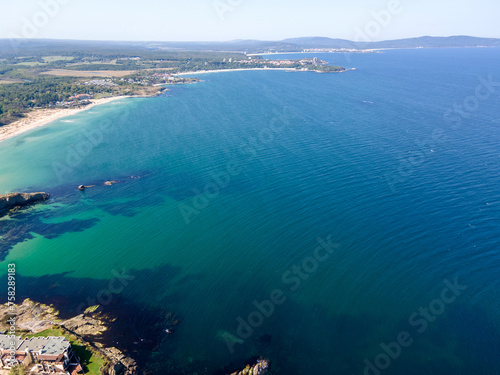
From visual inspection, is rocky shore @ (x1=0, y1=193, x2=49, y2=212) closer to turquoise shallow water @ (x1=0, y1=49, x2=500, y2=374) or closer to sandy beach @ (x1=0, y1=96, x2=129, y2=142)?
turquoise shallow water @ (x1=0, y1=49, x2=500, y2=374)

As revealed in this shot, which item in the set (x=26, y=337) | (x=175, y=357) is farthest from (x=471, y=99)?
(x=26, y=337)

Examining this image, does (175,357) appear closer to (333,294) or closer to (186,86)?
(333,294)

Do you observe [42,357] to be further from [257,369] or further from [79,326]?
[257,369]

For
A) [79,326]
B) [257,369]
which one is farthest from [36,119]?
[257,369]

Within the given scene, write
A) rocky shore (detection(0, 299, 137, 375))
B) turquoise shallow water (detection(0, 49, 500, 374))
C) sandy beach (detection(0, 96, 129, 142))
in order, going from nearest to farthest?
rocky shore (detection(0, 299, 137, 375)) < turquoise shallow water (detection(0, 49, 500, 374)) < sandy beach (detection(0, 96, 129, 142))

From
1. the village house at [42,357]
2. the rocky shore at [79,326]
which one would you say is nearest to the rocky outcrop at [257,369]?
the rocky shore at [79,326]

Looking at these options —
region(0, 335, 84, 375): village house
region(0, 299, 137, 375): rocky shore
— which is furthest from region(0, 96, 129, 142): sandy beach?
region(0, 335, 84, 375): village house

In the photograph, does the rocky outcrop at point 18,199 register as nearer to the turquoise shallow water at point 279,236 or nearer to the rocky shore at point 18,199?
the rocky shore at point 18,199
